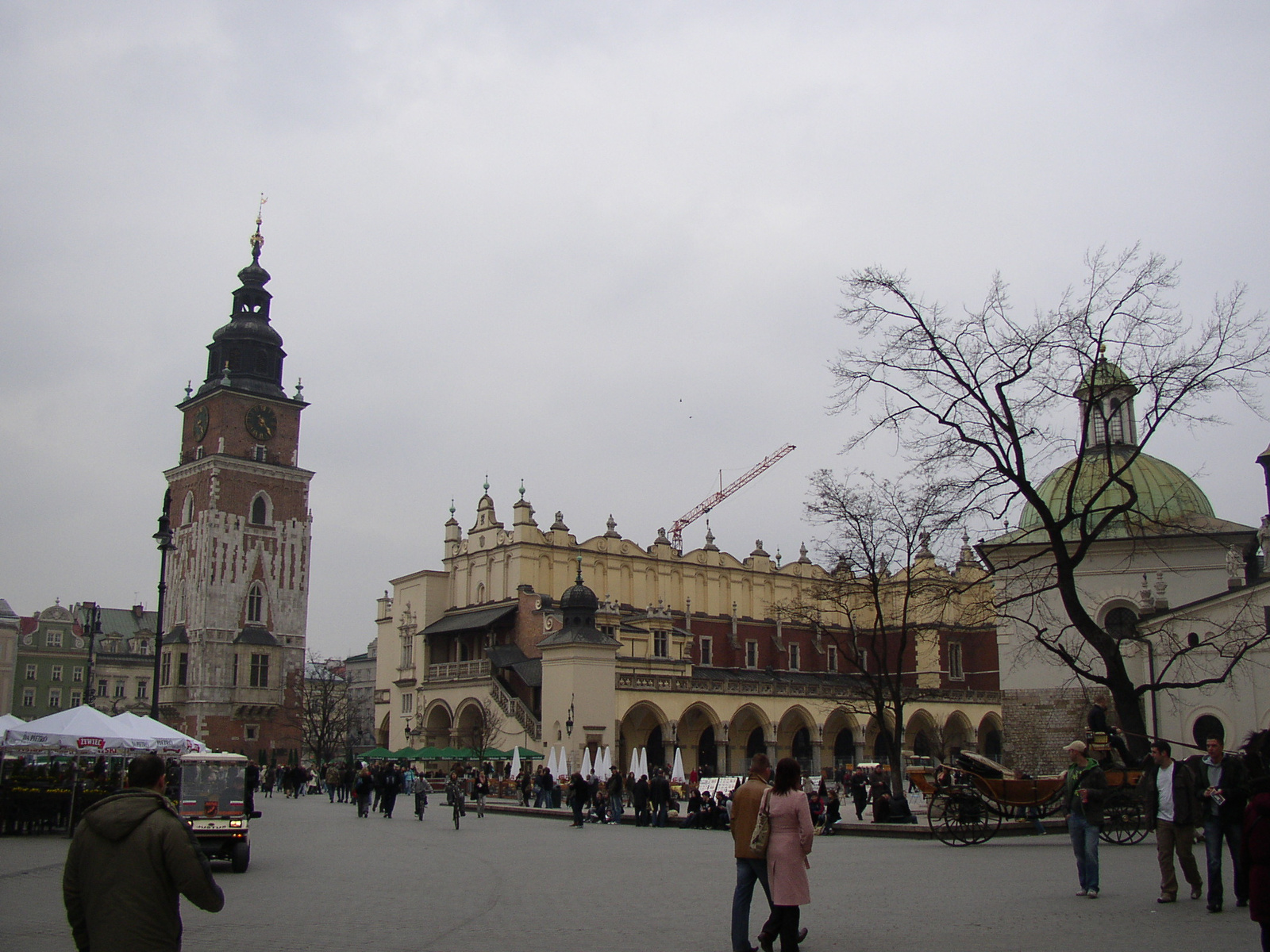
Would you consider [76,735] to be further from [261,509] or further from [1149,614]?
[261,509]

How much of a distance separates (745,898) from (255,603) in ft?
214

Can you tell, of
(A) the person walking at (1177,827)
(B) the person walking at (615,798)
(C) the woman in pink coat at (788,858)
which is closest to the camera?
(C) the woman in pink coat at (788,858)

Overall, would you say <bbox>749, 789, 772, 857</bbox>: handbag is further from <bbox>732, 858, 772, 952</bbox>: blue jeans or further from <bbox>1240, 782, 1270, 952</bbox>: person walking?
<bbox>1240, 782, 1270, 952</bbox>: person walking

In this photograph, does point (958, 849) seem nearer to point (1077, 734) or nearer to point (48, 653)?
point (1077, 734)

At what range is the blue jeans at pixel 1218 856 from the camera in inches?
414

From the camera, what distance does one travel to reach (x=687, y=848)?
20.3m

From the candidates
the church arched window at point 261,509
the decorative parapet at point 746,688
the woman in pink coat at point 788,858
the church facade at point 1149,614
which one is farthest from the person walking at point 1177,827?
the church arched window at point 261,509

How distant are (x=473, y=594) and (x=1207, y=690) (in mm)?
38348

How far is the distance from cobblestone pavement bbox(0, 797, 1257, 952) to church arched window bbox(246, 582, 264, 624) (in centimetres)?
4983

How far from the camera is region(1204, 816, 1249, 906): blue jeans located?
1052 cm

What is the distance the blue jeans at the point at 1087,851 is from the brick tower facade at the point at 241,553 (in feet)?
201

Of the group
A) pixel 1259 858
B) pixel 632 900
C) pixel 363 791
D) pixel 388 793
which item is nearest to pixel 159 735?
pixel 363 791

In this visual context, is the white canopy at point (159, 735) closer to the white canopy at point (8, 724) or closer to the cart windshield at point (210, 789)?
the white canopy at point (8, 724)

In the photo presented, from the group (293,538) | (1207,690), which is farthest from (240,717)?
(1207,690)
